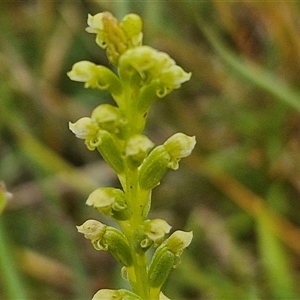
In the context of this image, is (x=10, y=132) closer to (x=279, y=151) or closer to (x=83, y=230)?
(x=279, y=151)

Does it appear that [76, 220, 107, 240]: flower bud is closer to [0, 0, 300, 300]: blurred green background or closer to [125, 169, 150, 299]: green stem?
[125, 169, 150, 299]: green stem

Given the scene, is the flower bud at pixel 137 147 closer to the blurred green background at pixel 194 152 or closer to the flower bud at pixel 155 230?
the flower bud at pixel 155 230

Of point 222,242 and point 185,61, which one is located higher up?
point 185,61

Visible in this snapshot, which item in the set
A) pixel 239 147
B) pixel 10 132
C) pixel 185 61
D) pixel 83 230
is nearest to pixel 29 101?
pixel 10 132

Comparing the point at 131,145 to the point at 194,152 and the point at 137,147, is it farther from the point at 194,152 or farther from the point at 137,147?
the point at 194,152

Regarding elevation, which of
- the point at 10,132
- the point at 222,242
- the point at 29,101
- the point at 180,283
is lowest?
the point at 180,283

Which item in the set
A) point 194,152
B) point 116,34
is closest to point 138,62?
point 116,34

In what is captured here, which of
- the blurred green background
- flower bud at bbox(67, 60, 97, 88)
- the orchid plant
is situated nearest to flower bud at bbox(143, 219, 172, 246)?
the orchid plant
